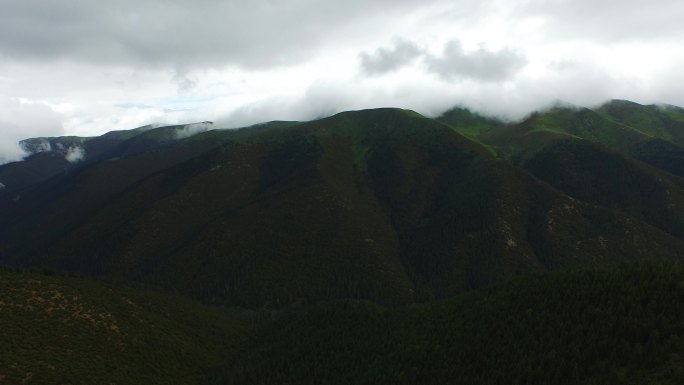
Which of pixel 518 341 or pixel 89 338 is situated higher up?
pixel 89 338

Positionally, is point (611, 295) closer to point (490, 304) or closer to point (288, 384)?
point (490, 304)

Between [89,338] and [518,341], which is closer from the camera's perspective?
[518,341]

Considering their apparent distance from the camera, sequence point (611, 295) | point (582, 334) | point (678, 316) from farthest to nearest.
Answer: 1. point (611, 295)
2. point (582, 334)
3. point (678, 316)

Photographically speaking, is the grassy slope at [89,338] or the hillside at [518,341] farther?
the grassy slope at [89,338]

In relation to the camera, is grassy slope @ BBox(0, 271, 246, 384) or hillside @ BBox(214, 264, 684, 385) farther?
grassy slope @ BBox(0, 271, 246, 384)

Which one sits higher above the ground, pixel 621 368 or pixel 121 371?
pixel 621 368

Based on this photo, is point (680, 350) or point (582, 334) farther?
point (582, 334)

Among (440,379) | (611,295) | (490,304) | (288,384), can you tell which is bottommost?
(288,384)

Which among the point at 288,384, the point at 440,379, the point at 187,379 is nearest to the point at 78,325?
the point at 187,379
